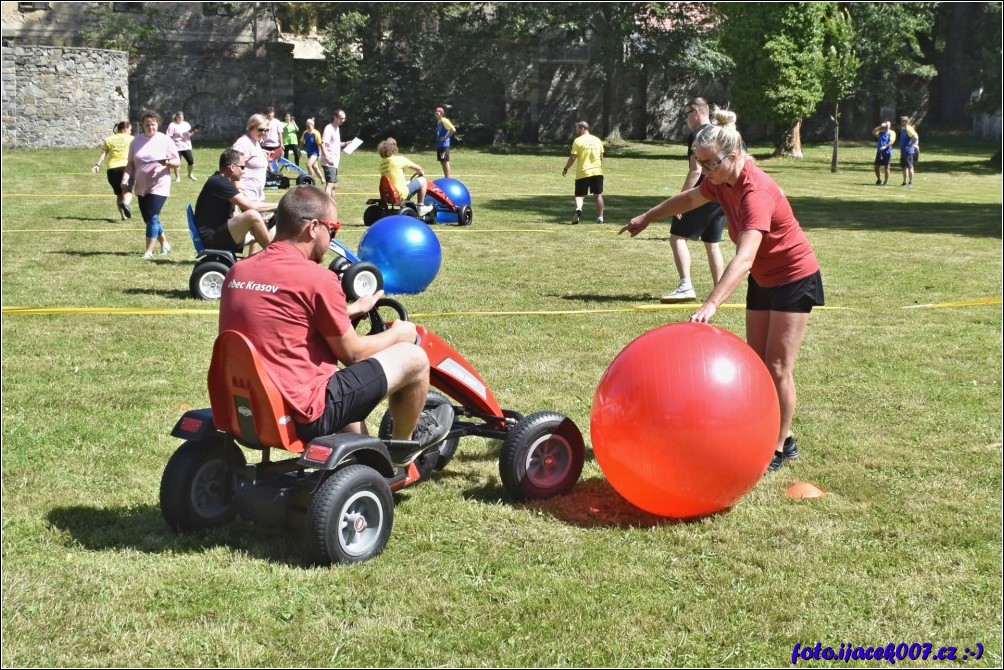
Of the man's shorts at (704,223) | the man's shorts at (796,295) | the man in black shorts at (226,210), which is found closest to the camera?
the man's shorts at (796,295)

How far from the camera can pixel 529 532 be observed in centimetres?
560

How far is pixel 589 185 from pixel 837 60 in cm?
2289

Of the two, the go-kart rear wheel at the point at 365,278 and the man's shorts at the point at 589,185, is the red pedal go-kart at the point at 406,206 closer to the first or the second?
the man's shorts at the point at 589,185

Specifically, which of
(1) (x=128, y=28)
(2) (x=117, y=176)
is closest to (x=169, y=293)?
(2) (x=117, y=176)

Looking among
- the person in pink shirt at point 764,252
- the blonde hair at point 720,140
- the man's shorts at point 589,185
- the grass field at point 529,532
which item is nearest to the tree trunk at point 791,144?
the man's shorts at point 589,185

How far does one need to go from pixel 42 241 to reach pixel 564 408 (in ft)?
41.5

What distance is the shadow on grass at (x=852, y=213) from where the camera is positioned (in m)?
20.6

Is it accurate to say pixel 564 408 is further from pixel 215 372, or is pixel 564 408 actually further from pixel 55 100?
pixel 55 100

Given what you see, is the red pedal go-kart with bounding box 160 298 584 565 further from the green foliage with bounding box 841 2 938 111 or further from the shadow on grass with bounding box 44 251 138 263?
the green foliage with bounding box 841 2 938 111

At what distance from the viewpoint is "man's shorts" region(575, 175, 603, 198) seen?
67.6 feet

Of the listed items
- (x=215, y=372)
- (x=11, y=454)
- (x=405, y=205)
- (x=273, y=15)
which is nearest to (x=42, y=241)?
(x=405, y=205)

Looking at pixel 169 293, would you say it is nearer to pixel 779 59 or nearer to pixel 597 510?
pixel 597 510

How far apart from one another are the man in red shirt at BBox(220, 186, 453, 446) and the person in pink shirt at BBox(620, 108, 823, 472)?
1813 mm

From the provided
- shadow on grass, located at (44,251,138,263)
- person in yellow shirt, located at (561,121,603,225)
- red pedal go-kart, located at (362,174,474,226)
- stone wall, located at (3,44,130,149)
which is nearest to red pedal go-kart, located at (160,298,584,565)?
shadow on grass, located at (44,251,138,263)
